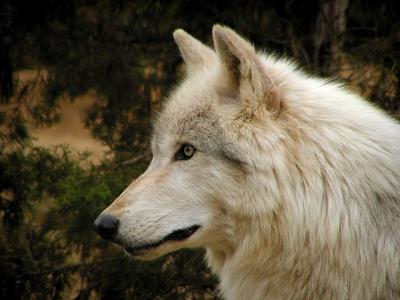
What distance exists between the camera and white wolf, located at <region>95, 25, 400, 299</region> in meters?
3.00

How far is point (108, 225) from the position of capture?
9.97 ft

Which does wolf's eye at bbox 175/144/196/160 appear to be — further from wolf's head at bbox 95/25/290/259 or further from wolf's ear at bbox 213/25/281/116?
wolf's ear at bbox 213/25/281/116

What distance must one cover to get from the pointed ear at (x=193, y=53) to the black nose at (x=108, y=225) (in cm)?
115

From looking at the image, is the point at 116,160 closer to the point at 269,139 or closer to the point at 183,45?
the point at 183,45

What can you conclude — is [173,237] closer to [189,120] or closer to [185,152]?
[185,152]

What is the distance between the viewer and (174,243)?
3109 millimetres

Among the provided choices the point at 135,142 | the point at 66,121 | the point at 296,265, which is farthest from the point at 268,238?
the point at 66,121

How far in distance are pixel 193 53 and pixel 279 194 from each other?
1.18m

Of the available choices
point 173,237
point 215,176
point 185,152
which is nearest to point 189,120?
point 185,152

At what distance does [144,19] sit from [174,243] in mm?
3255

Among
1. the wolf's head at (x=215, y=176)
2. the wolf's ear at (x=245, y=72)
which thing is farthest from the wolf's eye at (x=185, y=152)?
the wolf's ear at (x=245, y=72)

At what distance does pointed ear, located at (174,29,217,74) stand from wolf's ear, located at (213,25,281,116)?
0.54 metres

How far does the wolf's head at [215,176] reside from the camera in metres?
3.02

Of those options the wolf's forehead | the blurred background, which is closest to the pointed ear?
the wolf's forehead
